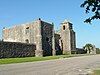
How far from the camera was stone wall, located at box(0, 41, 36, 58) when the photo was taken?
129 feet

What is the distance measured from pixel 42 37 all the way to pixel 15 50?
10.6 metres

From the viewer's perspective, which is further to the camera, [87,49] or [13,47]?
[87,49]

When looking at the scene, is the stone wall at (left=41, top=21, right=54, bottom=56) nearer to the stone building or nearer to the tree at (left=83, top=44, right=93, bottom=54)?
the stone building

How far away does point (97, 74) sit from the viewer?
44.6 feet

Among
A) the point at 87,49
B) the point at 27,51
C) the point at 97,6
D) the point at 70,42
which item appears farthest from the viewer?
the point at 87,49

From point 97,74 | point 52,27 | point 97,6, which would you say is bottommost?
point 97,74

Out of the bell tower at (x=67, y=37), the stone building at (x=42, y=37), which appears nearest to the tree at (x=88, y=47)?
the bell tower at (x=67, y=37)

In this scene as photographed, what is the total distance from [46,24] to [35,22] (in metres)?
3.23

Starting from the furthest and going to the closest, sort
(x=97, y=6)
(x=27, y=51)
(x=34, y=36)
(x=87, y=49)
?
(x=87, y=49), (x=34, y=36), (x=27, y=51), (x=97, y=6)

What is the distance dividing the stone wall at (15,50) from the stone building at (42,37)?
7.43 feet

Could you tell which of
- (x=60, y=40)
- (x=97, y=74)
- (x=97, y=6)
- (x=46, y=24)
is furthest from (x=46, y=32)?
(x=97, y=6)

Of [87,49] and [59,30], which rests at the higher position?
[59,30]

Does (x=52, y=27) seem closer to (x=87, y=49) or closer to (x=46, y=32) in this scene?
(x=46, y=32)

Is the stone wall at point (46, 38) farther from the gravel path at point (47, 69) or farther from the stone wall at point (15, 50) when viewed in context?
the gravel path at point (47, 69)
